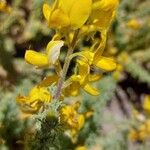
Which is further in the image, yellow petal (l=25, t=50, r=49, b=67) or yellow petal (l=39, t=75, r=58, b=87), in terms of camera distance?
yellow petal (l=39, t=75, r=58, b=87)

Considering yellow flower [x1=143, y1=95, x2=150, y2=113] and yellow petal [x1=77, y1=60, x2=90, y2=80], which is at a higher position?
yellow petal [x1=77, y1=60, x2=90, y2=80]

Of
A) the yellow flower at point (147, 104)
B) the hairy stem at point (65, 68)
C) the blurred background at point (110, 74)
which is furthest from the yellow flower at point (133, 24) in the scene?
the hairy stem at point (65, 68)

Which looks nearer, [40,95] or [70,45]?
[70,45]

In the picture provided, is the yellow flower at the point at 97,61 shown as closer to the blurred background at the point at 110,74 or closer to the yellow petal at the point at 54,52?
the yellow petal at the point at 54,52

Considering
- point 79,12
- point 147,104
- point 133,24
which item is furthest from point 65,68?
point 133,24

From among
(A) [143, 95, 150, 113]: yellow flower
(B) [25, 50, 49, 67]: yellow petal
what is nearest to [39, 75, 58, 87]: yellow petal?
(B) [25, 50, 49, 67]: yellow petal

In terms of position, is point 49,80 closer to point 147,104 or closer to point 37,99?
point 37,99

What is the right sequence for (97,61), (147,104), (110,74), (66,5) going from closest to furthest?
(66,5), (97,61), (110,74), (147,104)

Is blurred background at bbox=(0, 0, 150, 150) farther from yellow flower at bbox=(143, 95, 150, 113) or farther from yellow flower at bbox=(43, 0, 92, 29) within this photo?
yellow flower at bbox=(43, 0, 92, 29)
